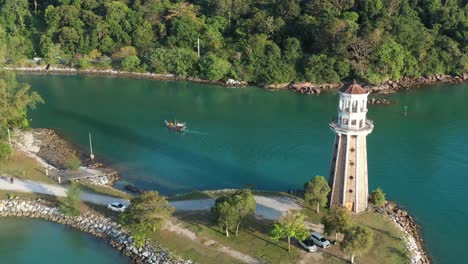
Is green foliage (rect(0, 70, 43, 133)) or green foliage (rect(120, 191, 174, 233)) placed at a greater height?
green foliage (rect(0, 70, 43, 133))

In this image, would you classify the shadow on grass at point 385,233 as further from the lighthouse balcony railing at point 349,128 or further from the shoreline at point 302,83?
the shoreline at point 302,83

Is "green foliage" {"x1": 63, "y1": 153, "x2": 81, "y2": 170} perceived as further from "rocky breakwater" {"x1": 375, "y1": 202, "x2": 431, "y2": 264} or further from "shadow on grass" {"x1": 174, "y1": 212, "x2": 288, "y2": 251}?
"rocky breakwater" {"x1": 375, "y1": 202, "x2": 431, "y2": 264}

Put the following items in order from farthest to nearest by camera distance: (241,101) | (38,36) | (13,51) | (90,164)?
(38,36)
(13,51)
(241,101)
(90,164)

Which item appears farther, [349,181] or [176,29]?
[176,29]

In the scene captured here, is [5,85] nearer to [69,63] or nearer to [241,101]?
[241,101]

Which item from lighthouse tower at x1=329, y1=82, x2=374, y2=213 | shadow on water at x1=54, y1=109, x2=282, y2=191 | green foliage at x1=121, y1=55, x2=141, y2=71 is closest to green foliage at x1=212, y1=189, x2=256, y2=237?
lighthouse tower at x1=329, y1=82, x2=374, y2=213

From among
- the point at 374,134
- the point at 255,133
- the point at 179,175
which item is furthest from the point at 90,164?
the point at 374,134

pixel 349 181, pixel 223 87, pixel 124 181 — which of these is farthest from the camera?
pixel 223 87
